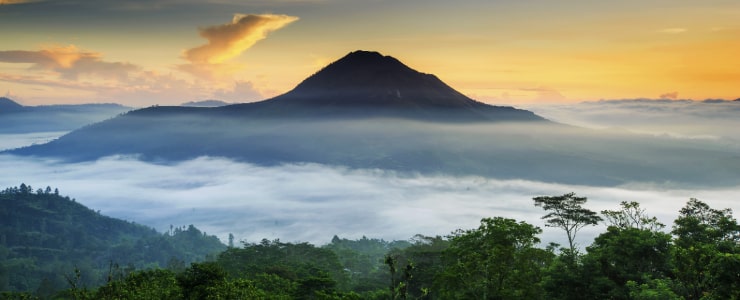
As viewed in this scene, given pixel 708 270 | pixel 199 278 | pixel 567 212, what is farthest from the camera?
pixel 567 212

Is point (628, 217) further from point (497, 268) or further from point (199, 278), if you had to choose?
point (199, 278)

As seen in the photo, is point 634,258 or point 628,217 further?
point 628,217

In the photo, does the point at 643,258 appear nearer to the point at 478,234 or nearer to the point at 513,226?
the point at 513,226

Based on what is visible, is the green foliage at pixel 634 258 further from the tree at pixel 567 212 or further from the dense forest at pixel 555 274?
the tree at pixel 567 212

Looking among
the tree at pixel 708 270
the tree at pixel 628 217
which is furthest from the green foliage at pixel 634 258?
the tree at pixel 628 217

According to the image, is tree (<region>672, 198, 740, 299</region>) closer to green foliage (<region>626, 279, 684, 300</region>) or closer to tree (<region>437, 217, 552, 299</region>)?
green foliage (<region>626, 279, 684, 300</region>)

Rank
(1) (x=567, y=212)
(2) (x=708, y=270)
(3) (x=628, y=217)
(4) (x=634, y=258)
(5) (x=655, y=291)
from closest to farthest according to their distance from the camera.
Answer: (2) (x=708, y=270), (5) (x=655, y=291), (4) (x=634, y=258), (3) (x=628, y=217), (1) (x=567, y=212)

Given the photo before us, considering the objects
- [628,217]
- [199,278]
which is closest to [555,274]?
[199,278]

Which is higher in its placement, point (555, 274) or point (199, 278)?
point (555, 274)

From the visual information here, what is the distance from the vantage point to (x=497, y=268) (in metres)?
33.4

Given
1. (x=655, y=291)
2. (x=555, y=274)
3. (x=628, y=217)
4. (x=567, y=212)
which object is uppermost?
(x=567, y=212)

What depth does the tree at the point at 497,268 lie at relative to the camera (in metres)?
33.4

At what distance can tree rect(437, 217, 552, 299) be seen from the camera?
33.4 metres

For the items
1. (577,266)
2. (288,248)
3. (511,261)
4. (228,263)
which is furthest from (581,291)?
(288,248)
